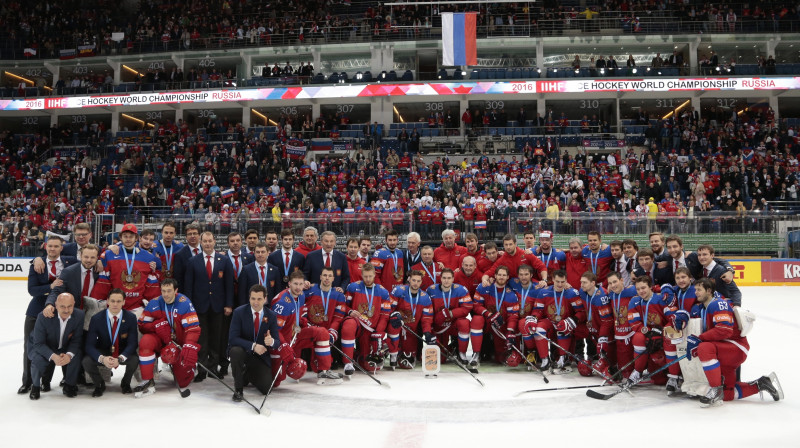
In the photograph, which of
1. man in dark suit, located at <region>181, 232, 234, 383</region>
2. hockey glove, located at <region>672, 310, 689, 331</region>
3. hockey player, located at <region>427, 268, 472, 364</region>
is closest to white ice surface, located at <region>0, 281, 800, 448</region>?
man in dark suit, located at <region>181, 232, 234, 383</region>

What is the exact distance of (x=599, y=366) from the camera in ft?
26.1

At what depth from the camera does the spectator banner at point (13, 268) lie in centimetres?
2128

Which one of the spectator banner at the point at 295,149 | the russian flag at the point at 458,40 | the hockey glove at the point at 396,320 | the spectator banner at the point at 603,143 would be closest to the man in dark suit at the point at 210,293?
the hockey glove at the point at 396,320

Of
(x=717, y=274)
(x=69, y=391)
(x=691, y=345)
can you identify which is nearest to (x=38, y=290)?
(x=69, y=391)

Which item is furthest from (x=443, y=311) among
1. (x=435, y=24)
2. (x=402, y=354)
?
(x=435, y=24)

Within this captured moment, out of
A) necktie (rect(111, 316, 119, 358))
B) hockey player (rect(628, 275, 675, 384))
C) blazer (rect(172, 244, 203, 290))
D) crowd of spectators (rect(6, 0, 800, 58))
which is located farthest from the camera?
crowd of spectators (rect(6, 0, 800, 58))

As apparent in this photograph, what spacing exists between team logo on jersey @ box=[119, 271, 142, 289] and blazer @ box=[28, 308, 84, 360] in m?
0.69

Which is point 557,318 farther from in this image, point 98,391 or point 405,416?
point 98,391

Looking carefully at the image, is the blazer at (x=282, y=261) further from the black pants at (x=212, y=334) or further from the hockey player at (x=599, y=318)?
the hockey player at (x=599, y=318)

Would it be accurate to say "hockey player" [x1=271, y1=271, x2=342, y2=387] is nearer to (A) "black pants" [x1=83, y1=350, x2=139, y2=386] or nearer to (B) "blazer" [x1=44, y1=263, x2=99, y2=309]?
(A) "black pants" [x1=83, y1=350, x2=139, y2=386]

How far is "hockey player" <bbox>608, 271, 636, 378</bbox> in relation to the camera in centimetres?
768

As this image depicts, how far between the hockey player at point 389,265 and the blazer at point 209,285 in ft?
8.32

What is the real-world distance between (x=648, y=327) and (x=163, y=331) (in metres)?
5.82

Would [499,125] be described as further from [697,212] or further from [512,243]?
[512,243]
